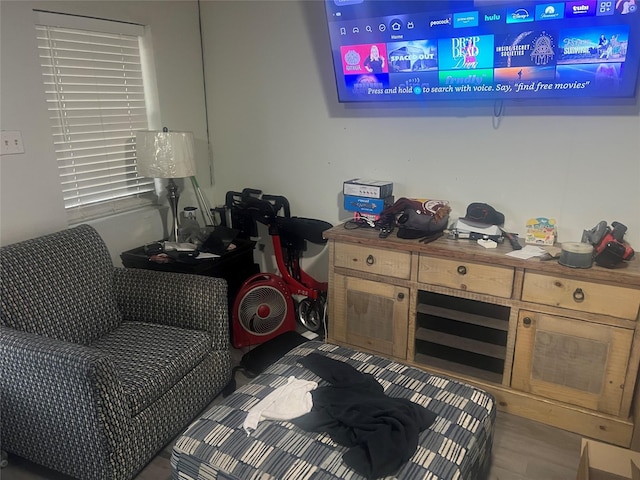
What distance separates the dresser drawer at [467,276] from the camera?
2.20 metres

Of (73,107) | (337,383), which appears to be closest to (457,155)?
(337,383)

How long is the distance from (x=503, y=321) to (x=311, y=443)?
1.18 m

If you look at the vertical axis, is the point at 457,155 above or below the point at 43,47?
below

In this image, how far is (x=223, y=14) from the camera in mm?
3080

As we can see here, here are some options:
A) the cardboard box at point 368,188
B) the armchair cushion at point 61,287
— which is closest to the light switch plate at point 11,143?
the armchair cushion at point 61,287

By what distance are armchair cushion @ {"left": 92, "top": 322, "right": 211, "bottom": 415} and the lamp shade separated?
86cm

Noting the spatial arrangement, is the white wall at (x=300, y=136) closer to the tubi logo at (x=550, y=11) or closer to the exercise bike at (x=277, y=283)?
the exercise bike at (x=277, y=283)

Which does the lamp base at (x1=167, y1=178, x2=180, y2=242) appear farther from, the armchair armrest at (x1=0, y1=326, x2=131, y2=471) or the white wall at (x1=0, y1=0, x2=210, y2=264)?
the armchair armrest at (x1=0, y1=326, x2=131, y2=471)

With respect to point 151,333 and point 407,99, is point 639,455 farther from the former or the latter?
point 151,333

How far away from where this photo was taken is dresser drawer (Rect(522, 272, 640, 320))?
1.96 m

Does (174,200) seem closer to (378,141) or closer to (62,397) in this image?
(378,141)

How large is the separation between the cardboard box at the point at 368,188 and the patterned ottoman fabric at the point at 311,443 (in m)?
1.08

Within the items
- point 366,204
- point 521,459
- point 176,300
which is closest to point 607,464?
point 521,459

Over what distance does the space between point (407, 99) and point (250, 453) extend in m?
1.82
